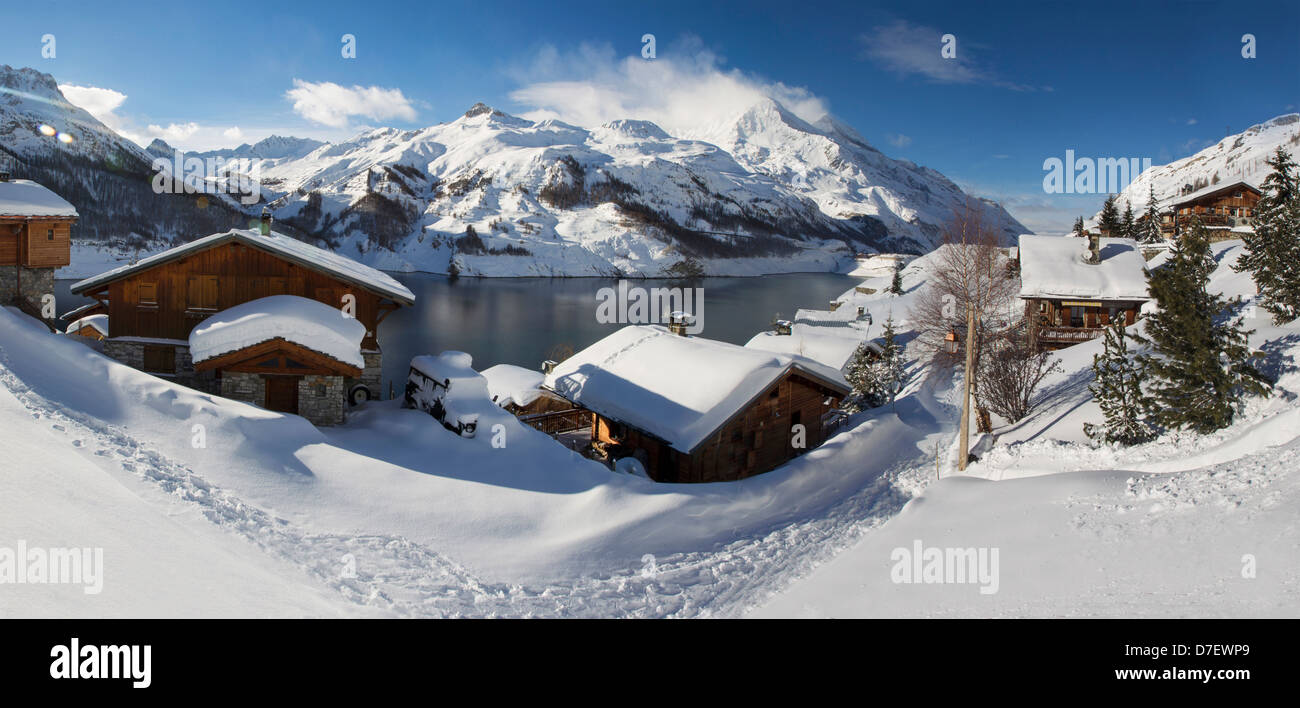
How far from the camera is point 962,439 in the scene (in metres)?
21.0

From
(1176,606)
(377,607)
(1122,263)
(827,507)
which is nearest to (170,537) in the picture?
(377,607)

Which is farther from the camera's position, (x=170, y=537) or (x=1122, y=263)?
(x=1122, y=263)

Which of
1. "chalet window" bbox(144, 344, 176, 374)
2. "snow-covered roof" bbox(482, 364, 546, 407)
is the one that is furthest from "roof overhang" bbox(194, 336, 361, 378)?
"snow-covered roof" bbox(482, 364, 546, 407)

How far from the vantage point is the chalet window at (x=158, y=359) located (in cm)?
2114

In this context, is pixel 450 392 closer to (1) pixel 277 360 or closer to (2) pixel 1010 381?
(1) pixel 277 360

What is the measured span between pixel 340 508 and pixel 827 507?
12355mm

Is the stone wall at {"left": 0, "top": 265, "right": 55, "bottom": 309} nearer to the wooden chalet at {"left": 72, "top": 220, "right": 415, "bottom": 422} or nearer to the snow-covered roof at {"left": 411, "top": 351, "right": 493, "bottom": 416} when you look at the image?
the wooden chalet at {"left": 72, "top": 220, "right": 415, "bottom": 422}

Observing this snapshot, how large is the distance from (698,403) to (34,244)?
21.8m

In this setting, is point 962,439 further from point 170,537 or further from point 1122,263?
point 1122,263

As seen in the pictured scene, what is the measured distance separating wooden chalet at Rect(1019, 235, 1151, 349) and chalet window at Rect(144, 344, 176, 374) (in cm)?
3819

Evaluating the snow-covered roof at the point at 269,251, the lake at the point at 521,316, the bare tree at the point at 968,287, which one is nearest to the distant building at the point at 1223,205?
the bare tree at the point at 968,287

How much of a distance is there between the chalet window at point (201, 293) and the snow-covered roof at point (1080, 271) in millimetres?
38539

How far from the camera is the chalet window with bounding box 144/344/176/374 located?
21141mm
